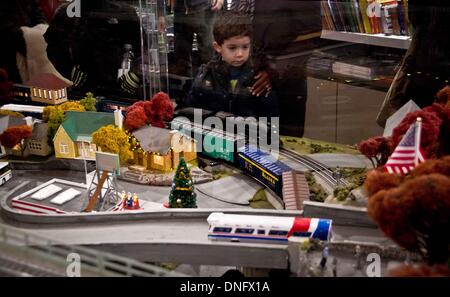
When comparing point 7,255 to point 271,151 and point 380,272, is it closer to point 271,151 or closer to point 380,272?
point 380,272

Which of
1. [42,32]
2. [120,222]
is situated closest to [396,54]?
[120,222]

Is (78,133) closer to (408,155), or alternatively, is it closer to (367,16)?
(367,16)

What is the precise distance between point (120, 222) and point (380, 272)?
2.02 meters

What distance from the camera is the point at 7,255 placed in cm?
361

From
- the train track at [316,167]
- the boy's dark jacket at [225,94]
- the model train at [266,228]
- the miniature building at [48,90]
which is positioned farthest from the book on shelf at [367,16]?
the miniature building at [48,90]

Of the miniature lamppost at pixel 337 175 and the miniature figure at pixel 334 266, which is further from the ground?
the miniature lamppost at pixel 337 175

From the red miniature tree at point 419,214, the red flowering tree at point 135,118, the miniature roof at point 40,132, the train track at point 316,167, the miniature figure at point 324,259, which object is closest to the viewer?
the red miniature tree at point 419,214

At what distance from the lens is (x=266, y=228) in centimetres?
440

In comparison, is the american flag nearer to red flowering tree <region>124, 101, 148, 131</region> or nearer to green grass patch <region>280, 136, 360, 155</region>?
green grass patch <region>280, 136, 360, 155</region>

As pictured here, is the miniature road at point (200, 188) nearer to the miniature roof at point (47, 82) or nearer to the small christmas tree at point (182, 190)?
the small christmas tree at point (182, 190)

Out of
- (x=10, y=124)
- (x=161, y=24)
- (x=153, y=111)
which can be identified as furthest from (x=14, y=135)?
(x=161, y=24)

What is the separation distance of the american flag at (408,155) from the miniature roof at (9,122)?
406cm

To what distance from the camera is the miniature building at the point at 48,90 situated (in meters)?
6.96

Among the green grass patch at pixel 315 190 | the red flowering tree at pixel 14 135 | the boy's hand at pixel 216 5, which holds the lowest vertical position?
the green grass patch at pixel 315 190
